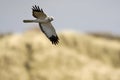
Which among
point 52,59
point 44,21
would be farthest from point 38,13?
point 52,59

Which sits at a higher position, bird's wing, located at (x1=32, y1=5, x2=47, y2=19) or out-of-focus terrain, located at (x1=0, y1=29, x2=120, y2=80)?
bird's wing, located at (x1=32, y1=5, x2=47, y2=19)

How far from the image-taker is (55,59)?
Answer: 39.6m

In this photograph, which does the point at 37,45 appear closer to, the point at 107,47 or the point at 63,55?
the point at 63,55

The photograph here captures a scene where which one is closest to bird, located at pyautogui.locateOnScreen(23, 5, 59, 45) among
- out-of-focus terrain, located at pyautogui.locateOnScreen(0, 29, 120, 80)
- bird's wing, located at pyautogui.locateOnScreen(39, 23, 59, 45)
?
bird's wing, located at pyautogui.locateOnScreen(39, 23, 59, 45)

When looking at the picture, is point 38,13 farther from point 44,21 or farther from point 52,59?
point 52,59

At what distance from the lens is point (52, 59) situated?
129 feet

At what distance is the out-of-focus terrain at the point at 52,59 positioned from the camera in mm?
38906

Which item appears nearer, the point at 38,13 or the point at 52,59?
the point at 38,13

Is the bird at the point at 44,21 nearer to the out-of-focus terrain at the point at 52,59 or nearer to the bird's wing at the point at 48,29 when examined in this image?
the bird's wing at the point at 48,29

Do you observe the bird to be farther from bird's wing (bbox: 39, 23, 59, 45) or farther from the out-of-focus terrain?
the out-of-focus terrain

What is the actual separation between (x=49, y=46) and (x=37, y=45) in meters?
0.85

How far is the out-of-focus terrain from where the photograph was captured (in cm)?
3891

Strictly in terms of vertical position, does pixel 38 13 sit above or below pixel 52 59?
above

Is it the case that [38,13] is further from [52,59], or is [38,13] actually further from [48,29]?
[52,59]
